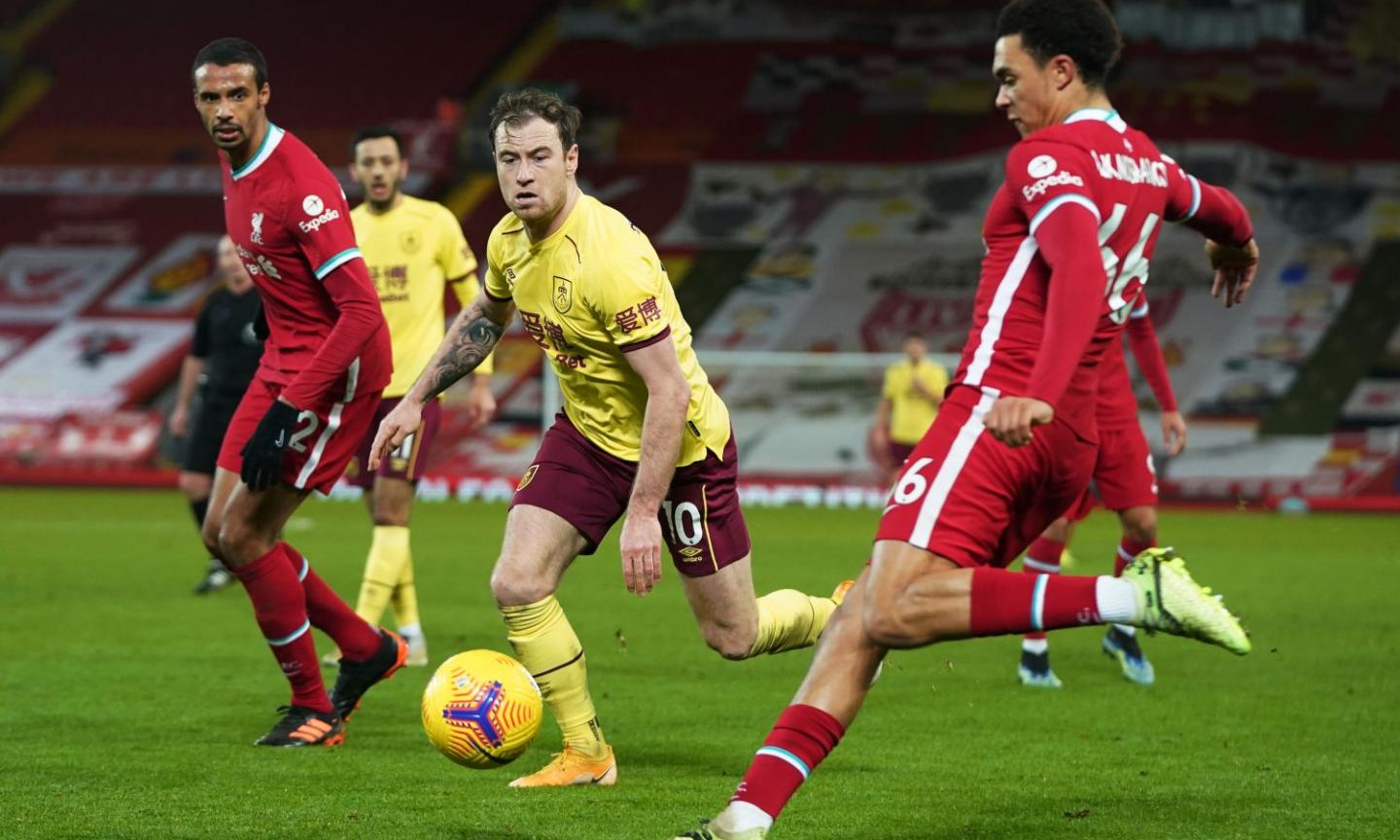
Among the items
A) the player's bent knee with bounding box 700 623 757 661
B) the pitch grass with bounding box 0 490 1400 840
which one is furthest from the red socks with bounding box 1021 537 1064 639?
the player's bent knee with bounding box 700 623 757 661

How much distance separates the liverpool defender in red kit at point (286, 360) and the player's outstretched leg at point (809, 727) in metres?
2.48

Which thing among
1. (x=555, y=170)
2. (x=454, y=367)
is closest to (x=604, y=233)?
(x=555, y=170)

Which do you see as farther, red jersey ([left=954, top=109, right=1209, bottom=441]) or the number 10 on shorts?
the number 10 on shorts

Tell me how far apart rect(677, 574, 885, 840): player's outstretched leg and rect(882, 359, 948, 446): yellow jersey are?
46.4 ft

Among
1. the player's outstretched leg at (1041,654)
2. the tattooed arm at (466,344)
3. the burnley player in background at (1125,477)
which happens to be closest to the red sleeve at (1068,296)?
the tattooed arm at (466,344)

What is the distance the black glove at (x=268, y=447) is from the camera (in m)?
6.32

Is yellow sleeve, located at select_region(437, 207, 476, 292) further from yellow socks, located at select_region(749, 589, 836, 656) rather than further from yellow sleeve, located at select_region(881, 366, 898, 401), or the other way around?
yellow sleeve, located at select_region(881, 366, 898, 401)

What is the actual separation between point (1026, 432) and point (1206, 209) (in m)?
1.30

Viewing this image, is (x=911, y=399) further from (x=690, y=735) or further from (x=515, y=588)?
(x=515, y=588)

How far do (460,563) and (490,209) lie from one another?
16307mm

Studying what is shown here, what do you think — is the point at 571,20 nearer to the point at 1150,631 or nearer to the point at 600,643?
the point at 600,643

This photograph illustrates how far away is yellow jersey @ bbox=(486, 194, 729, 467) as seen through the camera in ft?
18.2

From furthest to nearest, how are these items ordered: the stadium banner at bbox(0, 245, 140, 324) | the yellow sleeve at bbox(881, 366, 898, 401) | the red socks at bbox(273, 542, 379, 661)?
the stadium banner at bbox(0, 245, 140, 324), the yellow sleeve at bbox(881, 366, 898, 401), the red socks at bbox(273, 542, 379, 661)

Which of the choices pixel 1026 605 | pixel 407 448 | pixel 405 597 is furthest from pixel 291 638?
pixel 1026 605
